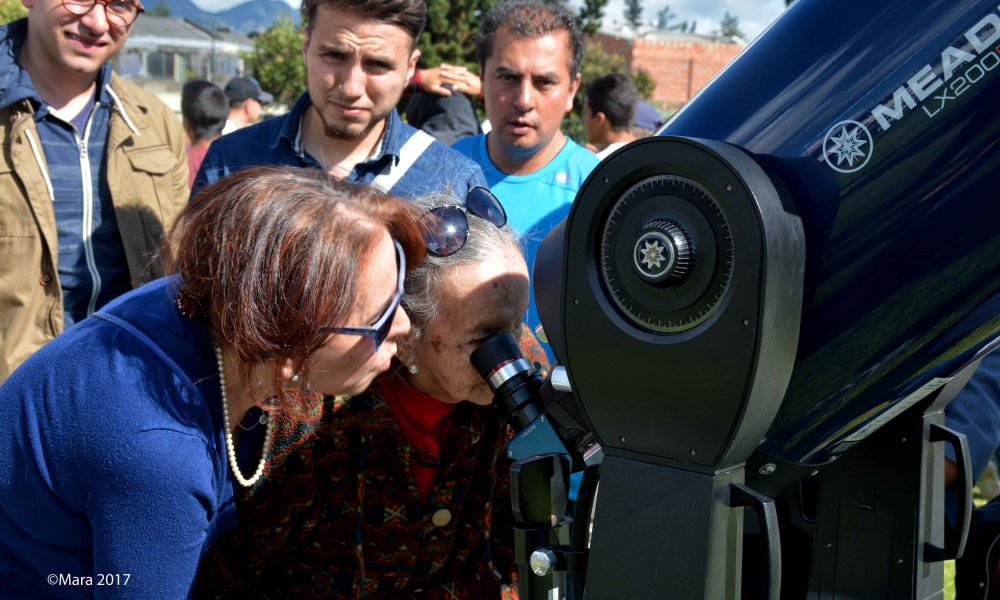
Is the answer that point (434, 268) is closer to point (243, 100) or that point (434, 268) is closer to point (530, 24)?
point (530, 24)

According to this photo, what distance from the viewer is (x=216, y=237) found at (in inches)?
58.6

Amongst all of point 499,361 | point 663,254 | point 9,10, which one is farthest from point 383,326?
point 9,10

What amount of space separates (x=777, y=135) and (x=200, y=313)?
1004mm

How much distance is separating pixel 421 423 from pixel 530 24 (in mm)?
1706

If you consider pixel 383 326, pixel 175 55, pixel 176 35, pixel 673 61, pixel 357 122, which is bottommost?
pixel 175 55

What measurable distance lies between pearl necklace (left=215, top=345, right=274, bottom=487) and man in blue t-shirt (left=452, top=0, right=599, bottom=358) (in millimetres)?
1380

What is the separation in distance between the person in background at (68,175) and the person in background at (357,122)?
0.36m

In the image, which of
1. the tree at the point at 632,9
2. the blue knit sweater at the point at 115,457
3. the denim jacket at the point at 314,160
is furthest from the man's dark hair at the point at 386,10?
the tree at the point at 632,9

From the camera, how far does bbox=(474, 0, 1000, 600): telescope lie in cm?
109

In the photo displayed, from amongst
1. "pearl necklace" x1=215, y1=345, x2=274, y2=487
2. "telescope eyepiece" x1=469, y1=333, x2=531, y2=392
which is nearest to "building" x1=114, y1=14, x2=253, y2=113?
"pearl necklace" x1=215, y1=345, x2=274, y2=487

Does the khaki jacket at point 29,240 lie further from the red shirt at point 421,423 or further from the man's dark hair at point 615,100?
the man's dark hair at point 615,100

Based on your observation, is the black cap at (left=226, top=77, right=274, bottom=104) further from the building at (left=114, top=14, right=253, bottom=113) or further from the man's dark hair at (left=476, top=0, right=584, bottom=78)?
the building at (left=114, top=14, right=253, bottom=113)

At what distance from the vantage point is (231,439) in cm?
163

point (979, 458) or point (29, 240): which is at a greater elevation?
point (29, 240)
